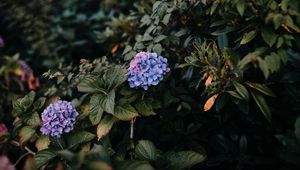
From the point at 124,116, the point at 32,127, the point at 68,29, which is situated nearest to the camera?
the point at 124,116

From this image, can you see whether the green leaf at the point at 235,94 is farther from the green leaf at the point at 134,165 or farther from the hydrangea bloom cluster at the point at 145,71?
the green leaf at the point at 134,165

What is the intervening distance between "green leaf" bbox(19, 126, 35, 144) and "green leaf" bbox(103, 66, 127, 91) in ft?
1.54

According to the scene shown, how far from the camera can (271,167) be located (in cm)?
209

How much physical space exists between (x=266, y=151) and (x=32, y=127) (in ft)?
3.90

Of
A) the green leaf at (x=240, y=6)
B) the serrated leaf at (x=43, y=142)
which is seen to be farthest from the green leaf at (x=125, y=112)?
the green leaf at (x=240, y=6)

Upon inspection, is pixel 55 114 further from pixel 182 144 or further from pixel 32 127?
pixel 182 144

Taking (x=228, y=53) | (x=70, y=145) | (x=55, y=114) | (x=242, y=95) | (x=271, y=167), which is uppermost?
(x=228, y=53)

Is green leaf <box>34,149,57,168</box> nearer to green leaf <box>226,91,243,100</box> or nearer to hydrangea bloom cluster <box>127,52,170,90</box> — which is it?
hydrangea bloom cluster <box>127,52,170,90</box>

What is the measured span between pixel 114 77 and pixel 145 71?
0.54ft

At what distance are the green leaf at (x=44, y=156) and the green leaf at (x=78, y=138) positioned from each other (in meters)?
0.10

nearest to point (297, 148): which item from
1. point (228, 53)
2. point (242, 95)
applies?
point (242, 95)

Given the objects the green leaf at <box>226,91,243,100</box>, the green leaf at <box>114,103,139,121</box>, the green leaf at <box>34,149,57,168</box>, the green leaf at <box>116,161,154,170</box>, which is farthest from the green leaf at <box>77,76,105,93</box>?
the green leaf at <box>226,91,243,100</box>

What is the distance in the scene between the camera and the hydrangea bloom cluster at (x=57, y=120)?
186cm

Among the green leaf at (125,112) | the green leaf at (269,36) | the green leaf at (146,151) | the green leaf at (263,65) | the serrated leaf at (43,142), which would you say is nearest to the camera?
the green leaf at (263,65)
